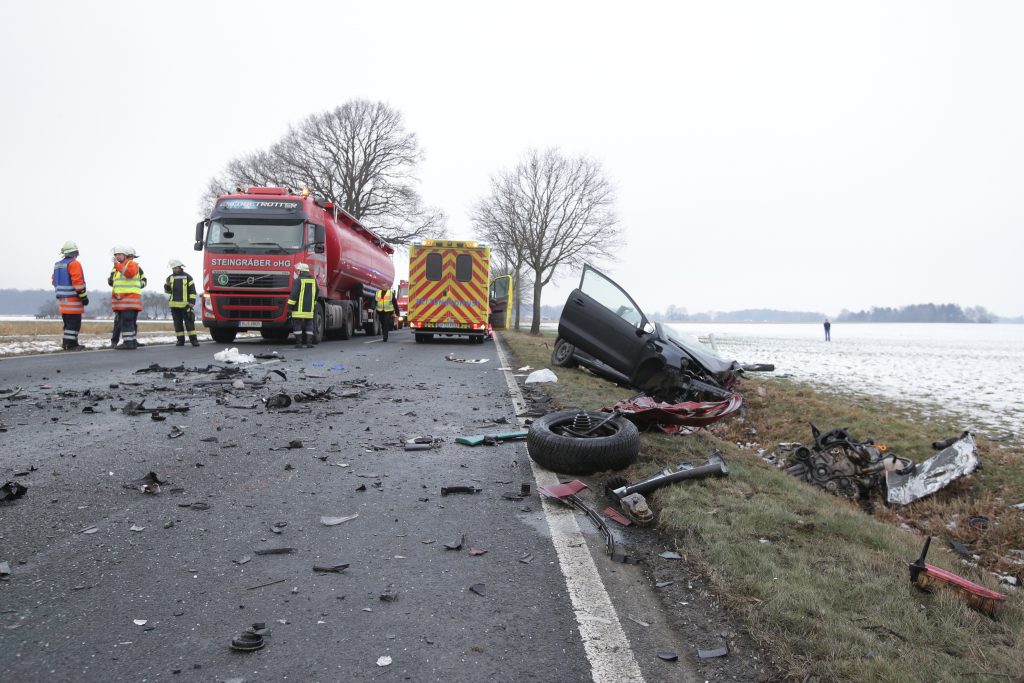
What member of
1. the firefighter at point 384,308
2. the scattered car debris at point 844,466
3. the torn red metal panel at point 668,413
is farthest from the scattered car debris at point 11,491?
the firefighter at point 384,308

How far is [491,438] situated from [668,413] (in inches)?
64.1

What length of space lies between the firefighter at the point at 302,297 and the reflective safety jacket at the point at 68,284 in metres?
4.00

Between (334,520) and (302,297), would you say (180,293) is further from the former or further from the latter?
(334,520)

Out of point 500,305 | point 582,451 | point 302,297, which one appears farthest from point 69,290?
point 500,305

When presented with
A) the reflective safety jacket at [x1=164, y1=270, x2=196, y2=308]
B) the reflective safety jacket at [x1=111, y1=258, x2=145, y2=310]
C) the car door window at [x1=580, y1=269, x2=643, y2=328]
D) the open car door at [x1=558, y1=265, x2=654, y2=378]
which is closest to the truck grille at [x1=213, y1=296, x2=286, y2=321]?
the reflective safety jacket at [x1=164, y1=270, x2=196, y2=308]

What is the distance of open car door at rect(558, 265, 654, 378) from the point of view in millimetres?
8359

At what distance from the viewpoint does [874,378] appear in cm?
1357

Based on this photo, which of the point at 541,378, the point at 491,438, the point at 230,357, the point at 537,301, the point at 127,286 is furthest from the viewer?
the point at 537,301

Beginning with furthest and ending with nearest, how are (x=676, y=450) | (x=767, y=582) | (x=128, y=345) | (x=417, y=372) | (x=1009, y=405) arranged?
(x=128, y=345) < (x=417, y=372) < (x=1009, y=405) < (x=676, y=450) < (x=767, y=582)

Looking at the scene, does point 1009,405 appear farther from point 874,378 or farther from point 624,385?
point 624,385

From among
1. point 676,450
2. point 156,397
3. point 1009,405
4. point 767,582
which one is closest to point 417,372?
point 156,397

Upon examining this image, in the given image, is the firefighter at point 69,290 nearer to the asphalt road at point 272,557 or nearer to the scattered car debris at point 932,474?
the asphalt road at point 272,557

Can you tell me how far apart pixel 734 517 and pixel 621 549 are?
0.72m

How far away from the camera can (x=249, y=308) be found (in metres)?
13.8
